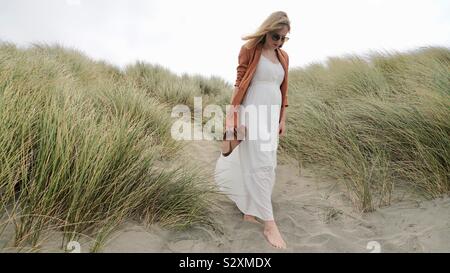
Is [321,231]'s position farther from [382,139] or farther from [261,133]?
[382,139]

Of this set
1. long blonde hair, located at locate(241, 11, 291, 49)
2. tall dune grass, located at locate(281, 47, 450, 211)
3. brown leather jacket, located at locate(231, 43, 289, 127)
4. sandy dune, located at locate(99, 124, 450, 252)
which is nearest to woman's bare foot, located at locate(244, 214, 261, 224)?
sandy dune, located at locate(99, 124, 450, 252)

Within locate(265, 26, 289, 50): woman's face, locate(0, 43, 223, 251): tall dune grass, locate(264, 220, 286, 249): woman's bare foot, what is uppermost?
locate(265, 26, 289, 50): woman's face

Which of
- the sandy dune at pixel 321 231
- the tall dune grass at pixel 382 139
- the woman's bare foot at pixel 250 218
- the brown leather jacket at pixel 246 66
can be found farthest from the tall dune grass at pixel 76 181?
the tall dune grass at pixel 382 139

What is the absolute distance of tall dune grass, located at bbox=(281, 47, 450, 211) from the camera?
3.35 meters

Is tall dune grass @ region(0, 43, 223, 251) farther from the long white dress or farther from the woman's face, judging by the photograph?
the woman's face

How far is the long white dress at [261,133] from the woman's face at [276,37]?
0.13 meters

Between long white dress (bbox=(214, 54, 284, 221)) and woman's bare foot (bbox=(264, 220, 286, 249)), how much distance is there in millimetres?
67

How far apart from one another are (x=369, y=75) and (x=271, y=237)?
4.22 metres

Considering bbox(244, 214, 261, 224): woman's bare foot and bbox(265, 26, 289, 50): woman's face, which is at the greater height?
bbox(265, 26, 289, 50): woman's face

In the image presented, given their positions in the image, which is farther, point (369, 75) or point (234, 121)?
point (369, 75)

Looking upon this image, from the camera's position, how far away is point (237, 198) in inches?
131

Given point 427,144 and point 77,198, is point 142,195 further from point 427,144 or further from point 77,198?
point 427,144

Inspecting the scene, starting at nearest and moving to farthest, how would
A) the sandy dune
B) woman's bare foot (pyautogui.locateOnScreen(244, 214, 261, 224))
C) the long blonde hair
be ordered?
1. the sandy dune
2. the long blonde hair
3. woman's bare foot (pyautogui.locateOnScreen(244, 214, 261, 224))
